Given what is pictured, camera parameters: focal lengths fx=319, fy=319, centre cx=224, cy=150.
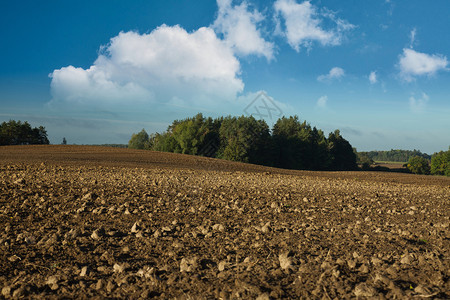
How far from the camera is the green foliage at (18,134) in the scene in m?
64.8

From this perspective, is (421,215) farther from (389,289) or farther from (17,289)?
(17,289)

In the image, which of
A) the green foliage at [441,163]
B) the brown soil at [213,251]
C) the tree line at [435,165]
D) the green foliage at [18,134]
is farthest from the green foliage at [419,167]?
the green foliage at [18,134]

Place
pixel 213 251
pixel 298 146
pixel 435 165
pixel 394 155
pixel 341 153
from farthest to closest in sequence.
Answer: pixel 394 155
pixel 435 165
pixel 341 153
pixel 298 146
pixel 213 251

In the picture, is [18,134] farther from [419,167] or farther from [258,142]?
[419,167]

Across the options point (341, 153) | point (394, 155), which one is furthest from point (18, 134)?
point (394, 155)

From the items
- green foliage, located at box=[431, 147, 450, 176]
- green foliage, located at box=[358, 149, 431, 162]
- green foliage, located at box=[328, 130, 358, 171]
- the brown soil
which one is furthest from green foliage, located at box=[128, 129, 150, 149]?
green foliage, located at box=[358, 149, 431, 162]

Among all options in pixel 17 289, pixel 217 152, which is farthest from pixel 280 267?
pixel 217 152

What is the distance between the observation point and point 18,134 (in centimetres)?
6656

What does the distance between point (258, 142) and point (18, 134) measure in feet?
164

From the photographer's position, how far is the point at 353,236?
5805mm

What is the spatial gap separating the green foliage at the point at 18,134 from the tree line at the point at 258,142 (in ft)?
88.4

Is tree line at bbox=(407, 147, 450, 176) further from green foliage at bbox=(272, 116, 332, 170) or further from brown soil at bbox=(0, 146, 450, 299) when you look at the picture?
brown soil at bbox=(0, 146, 450, 299)

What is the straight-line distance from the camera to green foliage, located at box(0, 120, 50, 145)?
64812 millimetres

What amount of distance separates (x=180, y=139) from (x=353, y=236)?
54510 millimetres
